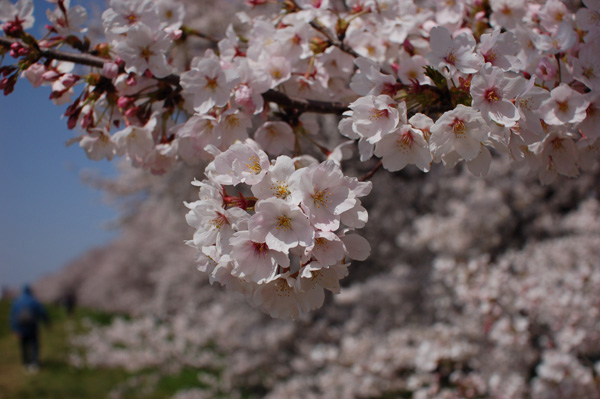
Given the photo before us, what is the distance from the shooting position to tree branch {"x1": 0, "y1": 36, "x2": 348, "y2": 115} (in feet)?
5.24

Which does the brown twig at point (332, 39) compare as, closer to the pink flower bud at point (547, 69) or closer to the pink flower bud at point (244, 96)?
the pink flower bud at point (244, 96)

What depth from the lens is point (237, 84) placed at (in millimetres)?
1526

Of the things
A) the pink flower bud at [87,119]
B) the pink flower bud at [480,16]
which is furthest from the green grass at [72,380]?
the pink flower bud at [480,16]

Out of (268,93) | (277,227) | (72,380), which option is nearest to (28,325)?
(72,380)

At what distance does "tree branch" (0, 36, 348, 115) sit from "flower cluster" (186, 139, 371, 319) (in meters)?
0.46

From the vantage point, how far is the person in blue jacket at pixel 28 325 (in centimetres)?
1021

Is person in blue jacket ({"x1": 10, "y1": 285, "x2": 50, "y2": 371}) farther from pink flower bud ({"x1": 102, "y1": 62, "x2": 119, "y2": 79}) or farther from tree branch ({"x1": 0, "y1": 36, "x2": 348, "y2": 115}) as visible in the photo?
pink flower bud ({"x1": 102, "y1": 62, "x2": 119, "y2": 79})

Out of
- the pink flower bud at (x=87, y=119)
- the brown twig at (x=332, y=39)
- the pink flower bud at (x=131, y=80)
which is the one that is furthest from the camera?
the brown twig at (x=332, y=39)

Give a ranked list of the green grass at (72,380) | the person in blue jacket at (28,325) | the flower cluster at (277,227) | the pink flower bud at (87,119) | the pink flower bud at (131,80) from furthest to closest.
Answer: the person in blue jacket at (28,325) < the green grass at (72,380) < the pink flower bud at (87,119) < the pink flower bud at (131,80) < the flower cluster at (277,227)

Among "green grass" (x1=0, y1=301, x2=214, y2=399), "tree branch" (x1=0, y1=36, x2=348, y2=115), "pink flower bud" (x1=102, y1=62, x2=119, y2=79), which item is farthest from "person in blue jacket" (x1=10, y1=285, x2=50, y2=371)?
"pink flower bud" (x1=102, y1=62, x2=119, y2=79)

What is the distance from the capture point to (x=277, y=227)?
1.12 m

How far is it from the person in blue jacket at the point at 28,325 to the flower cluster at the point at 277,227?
10.9m

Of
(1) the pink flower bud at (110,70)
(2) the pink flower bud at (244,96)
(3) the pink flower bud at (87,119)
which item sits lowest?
(3) the pink flower bud at (87,119)

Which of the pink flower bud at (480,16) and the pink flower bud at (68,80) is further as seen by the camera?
the pink flower bud at (480,16)
